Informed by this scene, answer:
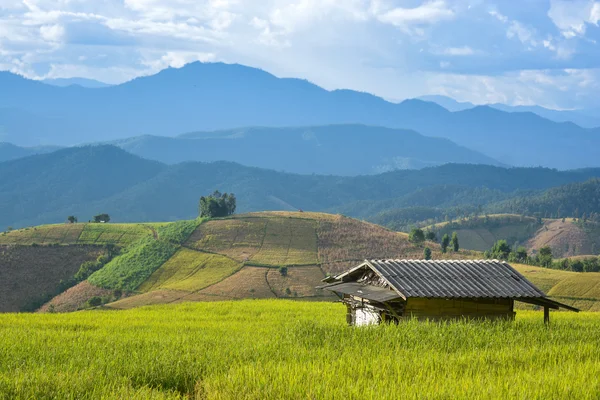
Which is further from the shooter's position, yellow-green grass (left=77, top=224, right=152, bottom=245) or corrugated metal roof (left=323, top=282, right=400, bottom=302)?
yellow-green grass (left=77, top=224, right=152, bottom=245)

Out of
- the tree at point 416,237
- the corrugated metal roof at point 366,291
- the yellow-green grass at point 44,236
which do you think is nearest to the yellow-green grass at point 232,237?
the yellow-green grass at point 44,236

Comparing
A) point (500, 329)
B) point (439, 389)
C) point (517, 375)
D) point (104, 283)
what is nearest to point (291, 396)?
point (439, 389)

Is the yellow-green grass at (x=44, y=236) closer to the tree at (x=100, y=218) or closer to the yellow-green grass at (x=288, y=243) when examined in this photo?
the tree at (x=100, y=218)

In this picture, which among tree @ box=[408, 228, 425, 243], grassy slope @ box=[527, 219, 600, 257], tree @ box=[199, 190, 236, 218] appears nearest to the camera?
tree @ box=[408, 228, 425, 243]

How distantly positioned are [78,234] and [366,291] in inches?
3870

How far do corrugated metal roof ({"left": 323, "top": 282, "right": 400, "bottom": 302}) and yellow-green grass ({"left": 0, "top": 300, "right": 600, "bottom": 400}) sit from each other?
120 inches

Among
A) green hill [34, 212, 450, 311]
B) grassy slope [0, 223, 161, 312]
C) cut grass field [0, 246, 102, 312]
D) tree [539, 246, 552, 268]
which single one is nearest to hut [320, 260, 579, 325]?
green hill [34, 212, 450, 311]

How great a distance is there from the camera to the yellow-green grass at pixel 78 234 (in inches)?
4311

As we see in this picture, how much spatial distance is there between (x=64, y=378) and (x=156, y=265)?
85.8m

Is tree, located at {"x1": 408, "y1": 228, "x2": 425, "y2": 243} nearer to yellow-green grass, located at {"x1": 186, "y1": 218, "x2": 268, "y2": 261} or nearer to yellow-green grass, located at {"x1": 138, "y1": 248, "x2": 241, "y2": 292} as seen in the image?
yellow-green grass, located at {"x1": 186, "y1": 218, "x2": 268, "y2": 261}

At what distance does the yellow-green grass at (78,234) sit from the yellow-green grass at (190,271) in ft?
57.7

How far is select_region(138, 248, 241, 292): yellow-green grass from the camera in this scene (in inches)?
3358

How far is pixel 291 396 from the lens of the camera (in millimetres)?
11945

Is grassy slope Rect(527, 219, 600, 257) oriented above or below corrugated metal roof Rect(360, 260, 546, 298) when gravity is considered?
above
